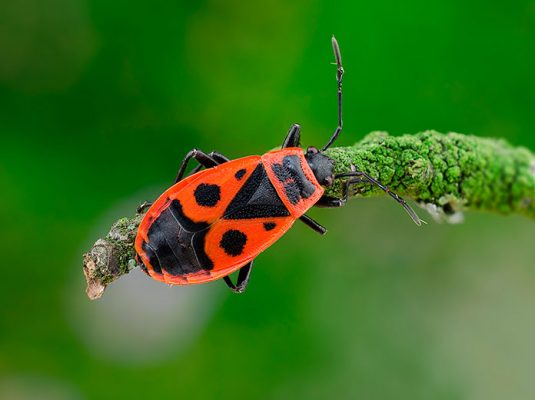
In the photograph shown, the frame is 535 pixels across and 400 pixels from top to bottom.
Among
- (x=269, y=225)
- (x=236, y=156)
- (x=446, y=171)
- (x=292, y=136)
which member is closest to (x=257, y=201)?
(x=269, y=225)

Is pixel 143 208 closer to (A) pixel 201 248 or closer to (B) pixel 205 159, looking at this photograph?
(A) pixel 201 248

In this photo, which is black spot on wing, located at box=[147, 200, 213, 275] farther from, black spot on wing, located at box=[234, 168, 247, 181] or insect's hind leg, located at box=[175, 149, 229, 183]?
insect's hind leg, located at box=[175, 149, 229, 183]

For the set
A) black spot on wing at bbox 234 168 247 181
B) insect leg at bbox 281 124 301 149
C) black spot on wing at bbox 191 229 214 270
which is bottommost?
black spot on wing at bbox 191 229 214 270

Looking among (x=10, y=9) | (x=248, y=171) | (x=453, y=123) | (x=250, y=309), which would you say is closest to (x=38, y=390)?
(x=250, y=309)

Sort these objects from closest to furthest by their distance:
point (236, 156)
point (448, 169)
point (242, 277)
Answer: point (448, 169) → point (242, 277) → point (236, 156)

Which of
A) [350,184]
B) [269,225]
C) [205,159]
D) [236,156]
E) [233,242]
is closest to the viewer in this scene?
[350,184]

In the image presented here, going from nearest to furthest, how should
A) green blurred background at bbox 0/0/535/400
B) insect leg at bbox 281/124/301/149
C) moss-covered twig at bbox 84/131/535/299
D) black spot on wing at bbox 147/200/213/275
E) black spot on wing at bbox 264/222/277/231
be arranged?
moss-covered twig at bbox 84/131/535/299, black spot on wing at bbox 147/200/213/275, black spot on wing at bbox 264/222/277/231, insect leg at bbox 281/124/301/149, green blurred background at bbox 0/0/535/400

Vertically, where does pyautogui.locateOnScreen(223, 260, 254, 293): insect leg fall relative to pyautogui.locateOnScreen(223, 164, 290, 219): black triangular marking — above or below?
below

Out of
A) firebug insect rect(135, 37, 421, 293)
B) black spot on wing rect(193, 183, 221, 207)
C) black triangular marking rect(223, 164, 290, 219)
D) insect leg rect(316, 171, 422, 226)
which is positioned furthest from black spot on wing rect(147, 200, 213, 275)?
insect leg rect(316, 171, 422, 226)
